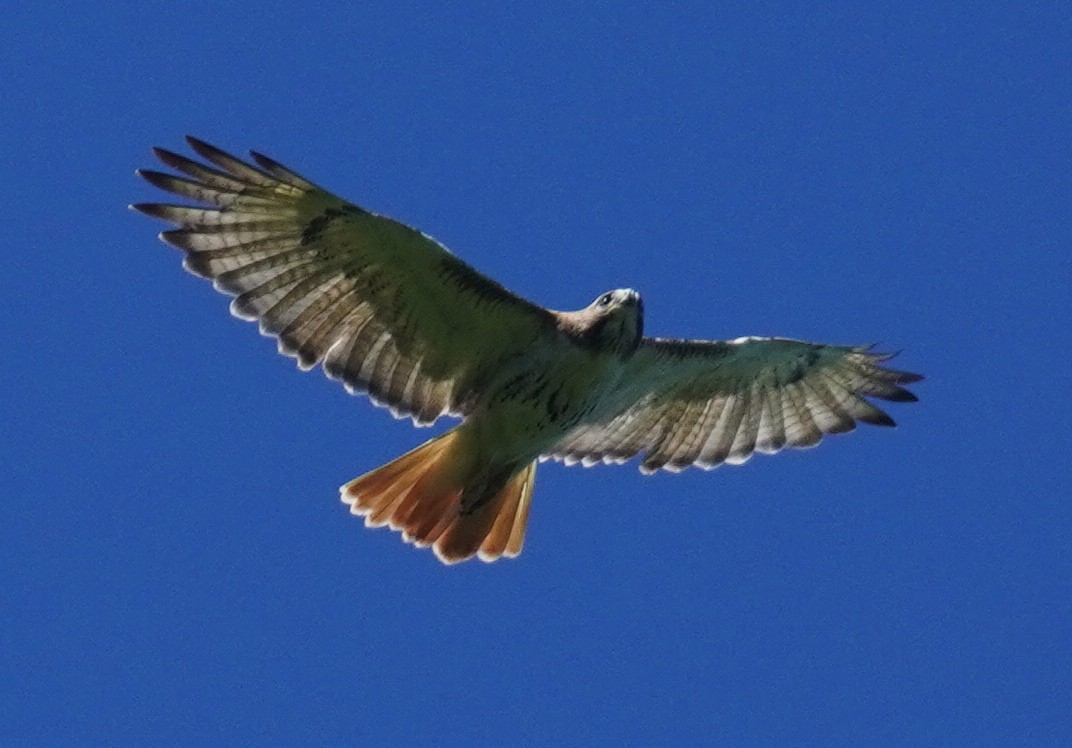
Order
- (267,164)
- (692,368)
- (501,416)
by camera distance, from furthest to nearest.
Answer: (692,368)
(501,416)
(267,164)

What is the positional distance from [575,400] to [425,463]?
1018 millimetres

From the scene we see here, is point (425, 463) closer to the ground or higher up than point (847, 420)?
closer to the ground

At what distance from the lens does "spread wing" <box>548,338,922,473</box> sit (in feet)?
45.3

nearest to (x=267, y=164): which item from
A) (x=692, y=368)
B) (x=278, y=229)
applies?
(x=278, y=229)

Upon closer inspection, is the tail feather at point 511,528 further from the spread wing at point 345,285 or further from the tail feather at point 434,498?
the spread wing at point 345,285

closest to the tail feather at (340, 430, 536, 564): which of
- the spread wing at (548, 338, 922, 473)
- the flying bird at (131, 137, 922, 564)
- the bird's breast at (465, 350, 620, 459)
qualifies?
the flying bird at (131, 137, 922, 564)

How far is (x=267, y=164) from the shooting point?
1184cm

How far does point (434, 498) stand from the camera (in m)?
12.9

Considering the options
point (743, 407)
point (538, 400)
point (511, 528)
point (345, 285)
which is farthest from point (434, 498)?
point (743, 407)

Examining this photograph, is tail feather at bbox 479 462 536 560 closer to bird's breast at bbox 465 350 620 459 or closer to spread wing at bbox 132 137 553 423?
bird's breast at bbox 465 350 620 459

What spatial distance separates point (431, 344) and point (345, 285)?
A: 639 mm

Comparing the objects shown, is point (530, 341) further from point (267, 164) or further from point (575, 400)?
point (267, 164)

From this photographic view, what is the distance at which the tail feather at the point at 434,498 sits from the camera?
12.8 m

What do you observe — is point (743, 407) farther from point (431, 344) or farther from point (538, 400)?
point (431, 344)
